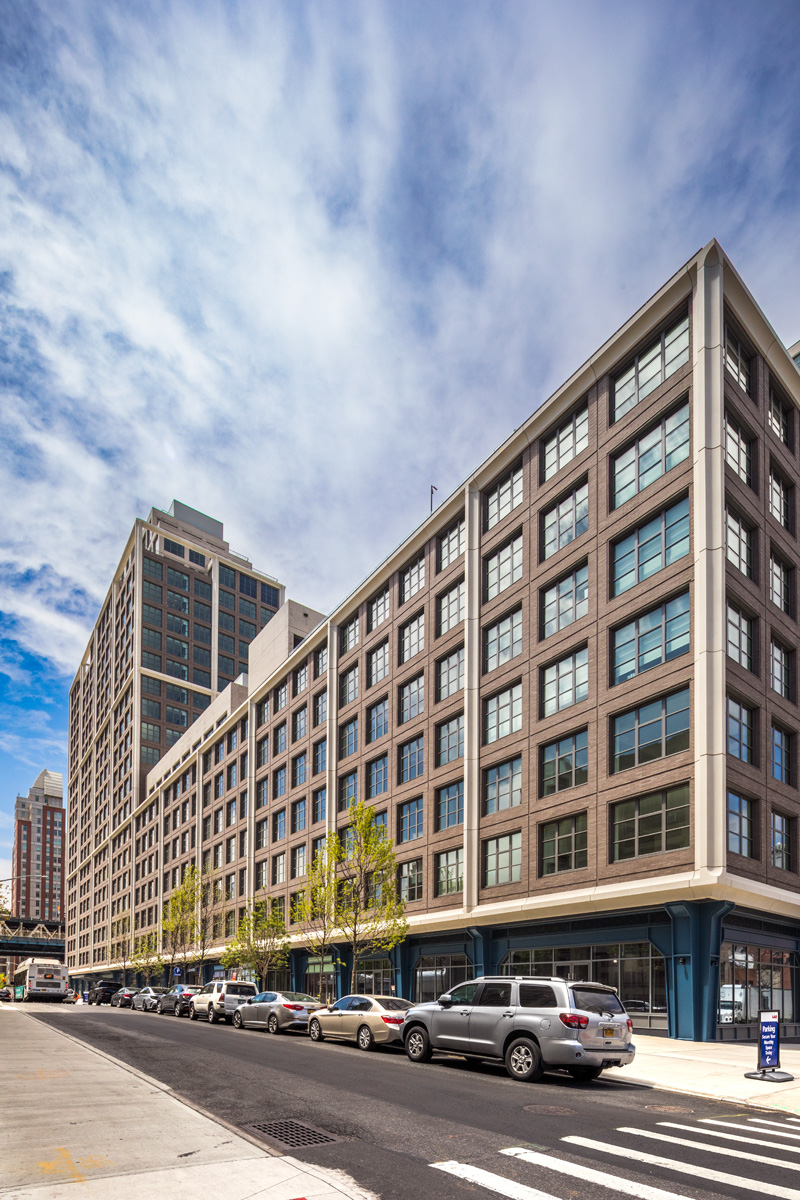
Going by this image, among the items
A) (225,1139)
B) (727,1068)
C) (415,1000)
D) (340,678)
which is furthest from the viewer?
(340,678)

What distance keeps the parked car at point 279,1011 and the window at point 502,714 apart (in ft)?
40.7

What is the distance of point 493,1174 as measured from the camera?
8.39 m

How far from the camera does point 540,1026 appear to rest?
1572 cm

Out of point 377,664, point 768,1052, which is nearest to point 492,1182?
point 768,1052

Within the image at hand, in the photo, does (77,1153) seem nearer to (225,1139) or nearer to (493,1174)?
(225,1139)

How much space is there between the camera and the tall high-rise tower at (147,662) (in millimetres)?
113188

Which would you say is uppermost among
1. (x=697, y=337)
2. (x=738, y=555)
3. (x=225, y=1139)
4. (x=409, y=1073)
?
(x=697, y=337)

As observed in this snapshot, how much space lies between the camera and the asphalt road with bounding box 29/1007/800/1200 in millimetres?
8195

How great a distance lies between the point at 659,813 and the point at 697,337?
593 inches

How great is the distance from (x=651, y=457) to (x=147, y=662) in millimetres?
94075

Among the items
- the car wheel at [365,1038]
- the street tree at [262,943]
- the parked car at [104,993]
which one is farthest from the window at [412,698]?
the parked car at [104,993]

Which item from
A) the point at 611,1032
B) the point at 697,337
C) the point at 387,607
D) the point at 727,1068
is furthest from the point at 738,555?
the point at 387,607

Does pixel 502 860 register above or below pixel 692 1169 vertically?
below

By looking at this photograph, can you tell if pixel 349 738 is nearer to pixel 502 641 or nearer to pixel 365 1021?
pixel 502 641
